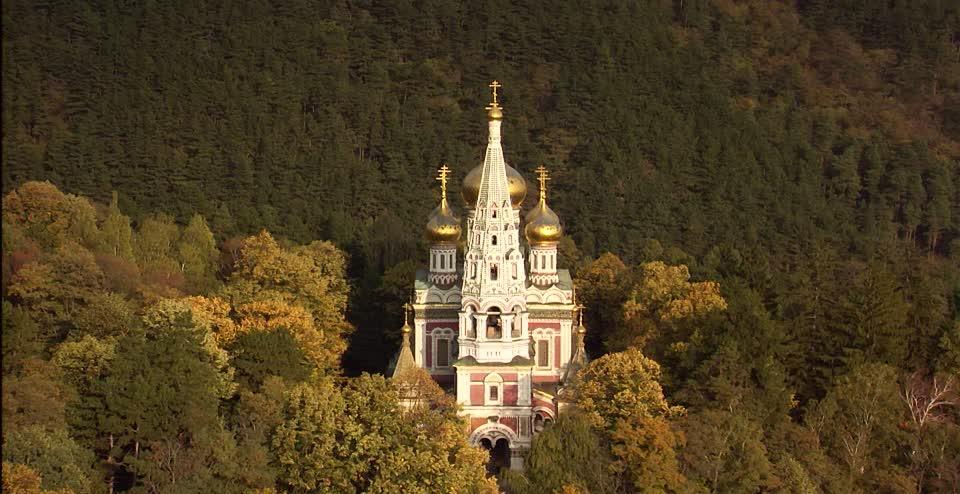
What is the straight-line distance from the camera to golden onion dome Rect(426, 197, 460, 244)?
69062 mm

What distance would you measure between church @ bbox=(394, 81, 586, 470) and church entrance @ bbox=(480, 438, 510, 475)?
0.10 ft

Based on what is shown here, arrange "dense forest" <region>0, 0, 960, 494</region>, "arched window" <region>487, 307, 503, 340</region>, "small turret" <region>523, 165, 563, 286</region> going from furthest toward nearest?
"small turret" <region>523, 165, 563, 286</region> < "arched window" <region>487, 307, 503, 340</region> < "dense forest" <region>0, 0, 960, 494</region>

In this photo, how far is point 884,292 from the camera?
199 feet

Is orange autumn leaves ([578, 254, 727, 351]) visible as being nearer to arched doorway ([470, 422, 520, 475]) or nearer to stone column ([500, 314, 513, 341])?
stone column ([500, 314, 513, 341])

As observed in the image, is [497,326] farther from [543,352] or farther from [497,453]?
[543,352]

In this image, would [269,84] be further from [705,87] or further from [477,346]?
[477,346]

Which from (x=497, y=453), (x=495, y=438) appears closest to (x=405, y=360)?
(x=495, y=438)

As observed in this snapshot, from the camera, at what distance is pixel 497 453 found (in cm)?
6156

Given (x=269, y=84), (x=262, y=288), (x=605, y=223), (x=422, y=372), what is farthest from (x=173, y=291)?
(x=269, y=84)

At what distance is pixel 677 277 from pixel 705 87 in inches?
1635

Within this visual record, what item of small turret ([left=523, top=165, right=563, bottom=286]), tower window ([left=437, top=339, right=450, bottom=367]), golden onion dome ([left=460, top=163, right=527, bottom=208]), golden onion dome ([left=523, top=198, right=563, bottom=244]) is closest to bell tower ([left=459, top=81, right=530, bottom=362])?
tower window ([left=437, top=339, right=450, bottom=367])

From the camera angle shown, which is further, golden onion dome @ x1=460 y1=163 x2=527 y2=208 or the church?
golden onion dome @ x1=460 y1=163 x2=527 y2=208

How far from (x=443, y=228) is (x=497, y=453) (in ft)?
34.7

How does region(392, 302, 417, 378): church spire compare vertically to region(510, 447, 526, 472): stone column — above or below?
above
